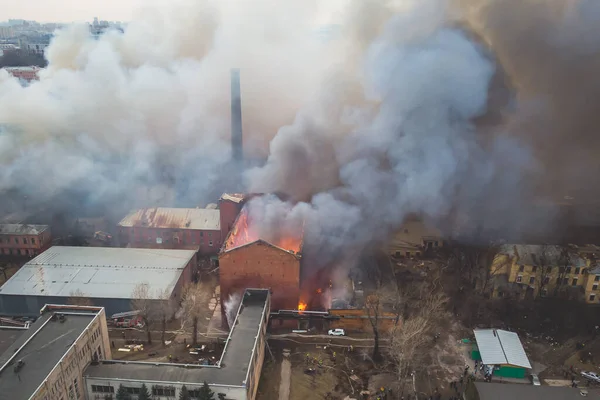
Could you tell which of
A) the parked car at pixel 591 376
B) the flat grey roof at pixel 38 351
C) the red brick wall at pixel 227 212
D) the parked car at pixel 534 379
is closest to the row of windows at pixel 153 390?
the flat grey roof at pixel 38 351

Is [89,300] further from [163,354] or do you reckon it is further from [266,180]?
[266,180]

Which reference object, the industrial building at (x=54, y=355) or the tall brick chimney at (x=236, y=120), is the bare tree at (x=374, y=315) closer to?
the industrial building at (x=54, y=355)

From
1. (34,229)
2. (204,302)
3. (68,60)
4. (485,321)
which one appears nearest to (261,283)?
(204,302)

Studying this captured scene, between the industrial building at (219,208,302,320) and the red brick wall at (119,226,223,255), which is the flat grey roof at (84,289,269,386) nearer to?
the industrial building at (219,208,302,320)

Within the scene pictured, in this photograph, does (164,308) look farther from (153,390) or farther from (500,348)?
(500,348)

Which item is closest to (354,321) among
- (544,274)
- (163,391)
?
(163,391)

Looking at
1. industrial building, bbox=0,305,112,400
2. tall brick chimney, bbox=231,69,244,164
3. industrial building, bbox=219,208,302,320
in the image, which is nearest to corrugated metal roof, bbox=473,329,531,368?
industrial building, bbox=219,208,302,320
